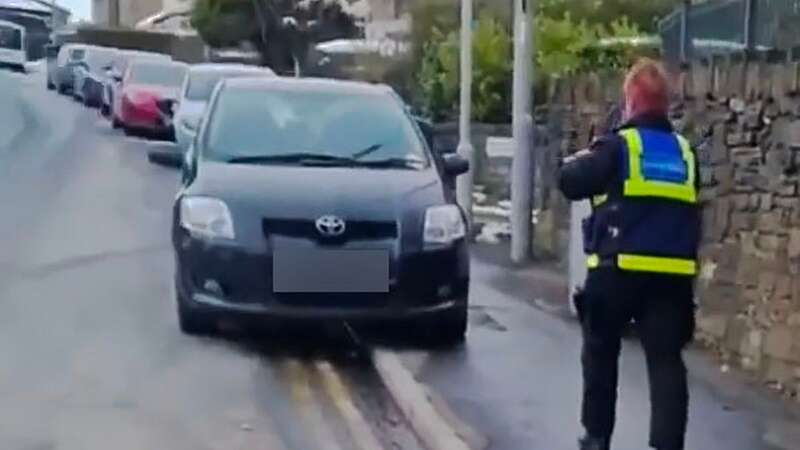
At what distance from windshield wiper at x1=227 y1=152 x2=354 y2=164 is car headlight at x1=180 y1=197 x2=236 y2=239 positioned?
0.63 m

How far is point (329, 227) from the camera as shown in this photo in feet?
35.3

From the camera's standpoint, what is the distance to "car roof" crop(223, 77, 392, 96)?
12758 millimetres

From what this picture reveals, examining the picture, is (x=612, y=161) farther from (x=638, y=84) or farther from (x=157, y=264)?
(x=157, y=264)

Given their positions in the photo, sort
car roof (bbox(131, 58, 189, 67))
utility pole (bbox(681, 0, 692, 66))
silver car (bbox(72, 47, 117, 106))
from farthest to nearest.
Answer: silver car (bbox(72, 47, 117, 106)) → car roof (bbox(131, 58, 189, 67)) → utility pole (bbox(681, 0, 692, 66))

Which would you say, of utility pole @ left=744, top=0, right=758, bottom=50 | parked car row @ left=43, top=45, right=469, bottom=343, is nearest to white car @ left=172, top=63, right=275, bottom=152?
parked car row @ left=43, top=45, right=469, bottom=343

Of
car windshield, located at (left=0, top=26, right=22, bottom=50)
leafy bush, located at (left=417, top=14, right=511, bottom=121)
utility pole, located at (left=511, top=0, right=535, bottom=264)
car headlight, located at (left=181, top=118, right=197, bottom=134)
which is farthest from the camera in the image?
car windshield, located at (left=0, top=26, right=22, bottom=50)

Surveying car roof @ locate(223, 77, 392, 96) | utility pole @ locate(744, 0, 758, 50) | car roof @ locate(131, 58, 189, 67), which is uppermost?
utility pole @ locate(744, 0, 758, 50)

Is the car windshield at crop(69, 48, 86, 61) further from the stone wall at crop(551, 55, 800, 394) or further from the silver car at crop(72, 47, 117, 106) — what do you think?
the stone wall at crop(551, 55, 800, 394)

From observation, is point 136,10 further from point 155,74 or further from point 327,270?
point 327,270

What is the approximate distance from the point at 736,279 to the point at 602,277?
3.64 metres

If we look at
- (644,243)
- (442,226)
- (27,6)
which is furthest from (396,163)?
(27,6)

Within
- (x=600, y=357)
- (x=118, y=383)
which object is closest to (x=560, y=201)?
(x=118, y=383)

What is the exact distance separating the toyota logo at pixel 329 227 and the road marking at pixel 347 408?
0.77 meters

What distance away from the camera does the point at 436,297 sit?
11.1 metres
